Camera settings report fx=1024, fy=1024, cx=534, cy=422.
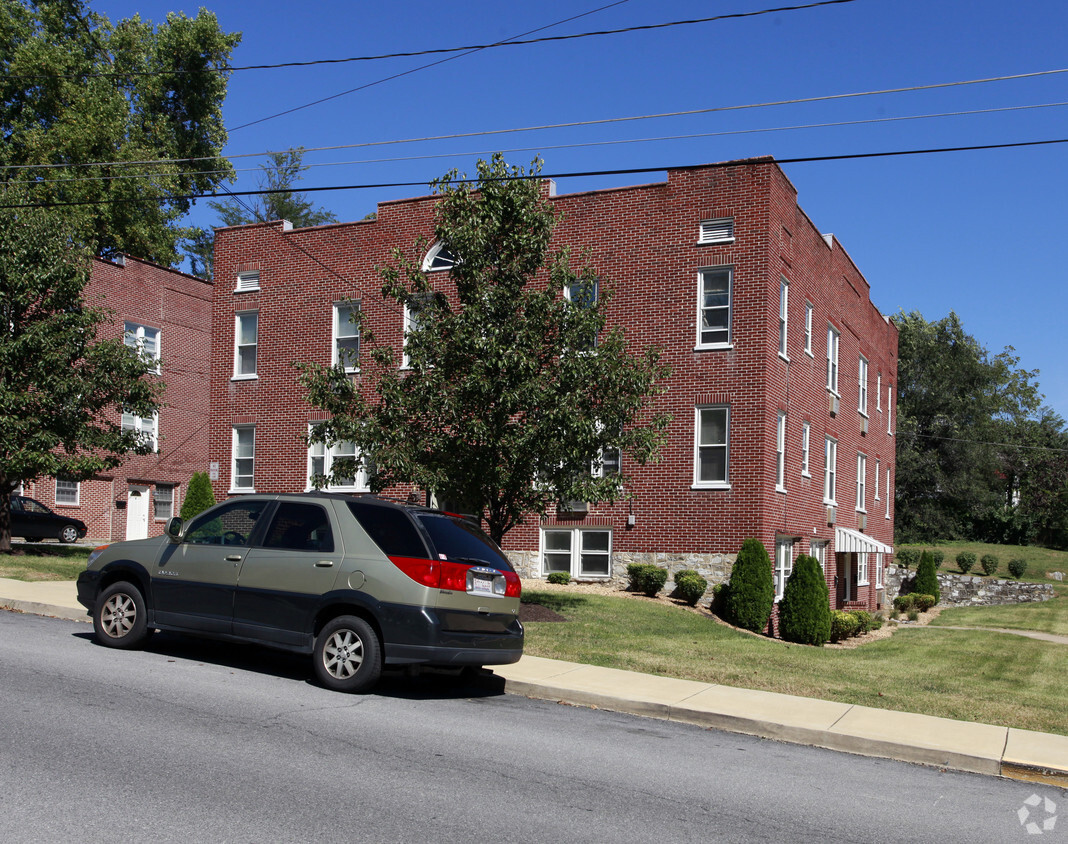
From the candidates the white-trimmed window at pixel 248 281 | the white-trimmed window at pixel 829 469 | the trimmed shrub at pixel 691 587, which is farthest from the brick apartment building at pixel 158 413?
the white-trimmed window at pixel 829 469

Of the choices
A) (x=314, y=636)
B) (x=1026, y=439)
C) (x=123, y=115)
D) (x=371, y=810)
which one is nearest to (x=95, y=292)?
(x=123, y=115)

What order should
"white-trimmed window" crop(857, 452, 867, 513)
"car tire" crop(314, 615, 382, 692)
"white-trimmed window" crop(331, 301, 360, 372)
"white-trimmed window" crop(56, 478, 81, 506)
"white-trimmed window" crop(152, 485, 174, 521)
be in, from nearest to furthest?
"car tire" crop(314, 615, 382, 692)
"white-trimmed window" crop(331, 301, 360, 372)
"white-trimmed window" crop(857, 452, 867, 513)
"white-trimmed window" crop(56, 478, 81, 506)
"white-trimmed window" crop(152, 485, 174, 521)

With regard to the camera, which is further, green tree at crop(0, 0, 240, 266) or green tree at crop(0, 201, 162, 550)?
green tree at crop(0, 0, 240, 266)

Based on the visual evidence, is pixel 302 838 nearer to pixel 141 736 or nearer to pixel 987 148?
pixel 141 736

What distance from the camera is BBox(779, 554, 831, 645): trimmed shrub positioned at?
21125 mm

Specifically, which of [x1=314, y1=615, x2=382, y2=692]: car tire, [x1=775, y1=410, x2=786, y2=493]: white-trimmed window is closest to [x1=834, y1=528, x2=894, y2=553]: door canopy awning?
[x1=775, y1=410, x2=786, y2=493]: white-trimmed window

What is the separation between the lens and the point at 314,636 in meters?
9.59

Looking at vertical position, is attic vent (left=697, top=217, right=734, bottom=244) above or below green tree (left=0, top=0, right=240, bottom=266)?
below

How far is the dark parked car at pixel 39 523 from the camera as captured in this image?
102 feet

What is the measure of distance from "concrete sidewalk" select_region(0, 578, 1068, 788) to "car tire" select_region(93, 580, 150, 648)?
379cm

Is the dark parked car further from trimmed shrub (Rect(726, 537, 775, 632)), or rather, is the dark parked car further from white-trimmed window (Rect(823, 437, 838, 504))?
white-trimmed window (Rect(823, 437, 838, 504))

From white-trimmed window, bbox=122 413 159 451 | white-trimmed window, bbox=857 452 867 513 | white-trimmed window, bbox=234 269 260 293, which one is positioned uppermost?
white-trimmed window, bbox=234 269 260 293

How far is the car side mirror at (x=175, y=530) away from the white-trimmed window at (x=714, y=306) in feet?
48.5

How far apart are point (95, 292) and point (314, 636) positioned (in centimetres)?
2767
